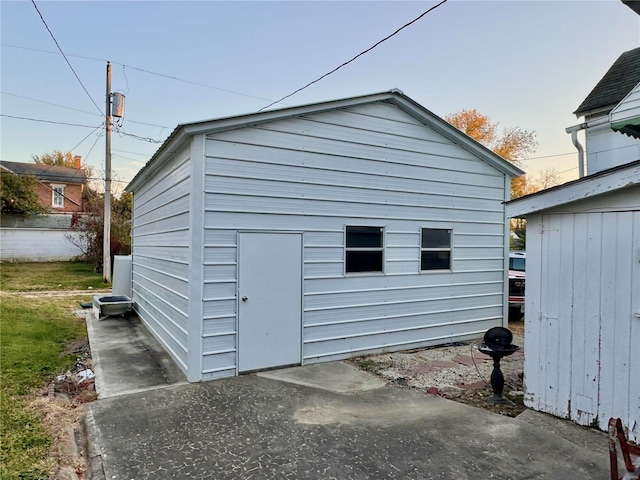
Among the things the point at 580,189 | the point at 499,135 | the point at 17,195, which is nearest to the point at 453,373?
the point at 580,189

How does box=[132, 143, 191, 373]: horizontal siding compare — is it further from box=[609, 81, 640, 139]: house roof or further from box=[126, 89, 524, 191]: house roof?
box=[609, 81, 640, 139]: house roof

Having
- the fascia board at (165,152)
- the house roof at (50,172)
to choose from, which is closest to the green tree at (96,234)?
the house roof at (50,172)

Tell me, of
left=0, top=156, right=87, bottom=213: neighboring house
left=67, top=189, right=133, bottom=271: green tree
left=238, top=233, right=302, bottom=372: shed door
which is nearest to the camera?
left=238, top=233, right=302, bottom=372: shed door

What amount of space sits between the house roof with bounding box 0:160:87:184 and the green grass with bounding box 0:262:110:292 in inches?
361

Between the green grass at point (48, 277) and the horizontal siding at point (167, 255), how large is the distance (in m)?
7.08

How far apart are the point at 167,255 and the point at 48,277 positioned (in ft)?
43.4

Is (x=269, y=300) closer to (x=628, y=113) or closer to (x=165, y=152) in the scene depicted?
(x=165, y=152)

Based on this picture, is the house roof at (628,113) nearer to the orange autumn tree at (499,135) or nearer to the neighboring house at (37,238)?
the orange autumn tree at (499,135)

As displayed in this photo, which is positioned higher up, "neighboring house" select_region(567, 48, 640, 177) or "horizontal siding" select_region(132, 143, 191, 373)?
"neighboring house" select_region(567, 48, 640, 177)

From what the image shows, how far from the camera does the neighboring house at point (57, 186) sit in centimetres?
2639

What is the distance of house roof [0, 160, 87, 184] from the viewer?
26516mm

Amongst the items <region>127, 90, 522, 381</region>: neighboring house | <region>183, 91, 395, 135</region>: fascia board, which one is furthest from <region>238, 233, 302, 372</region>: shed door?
<region>183, 91, 395, 135</region>: fascia board

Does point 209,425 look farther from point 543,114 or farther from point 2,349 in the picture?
point 543,114

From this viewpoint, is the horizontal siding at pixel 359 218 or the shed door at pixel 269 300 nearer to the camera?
the horizontal siding at pixel 359 218
